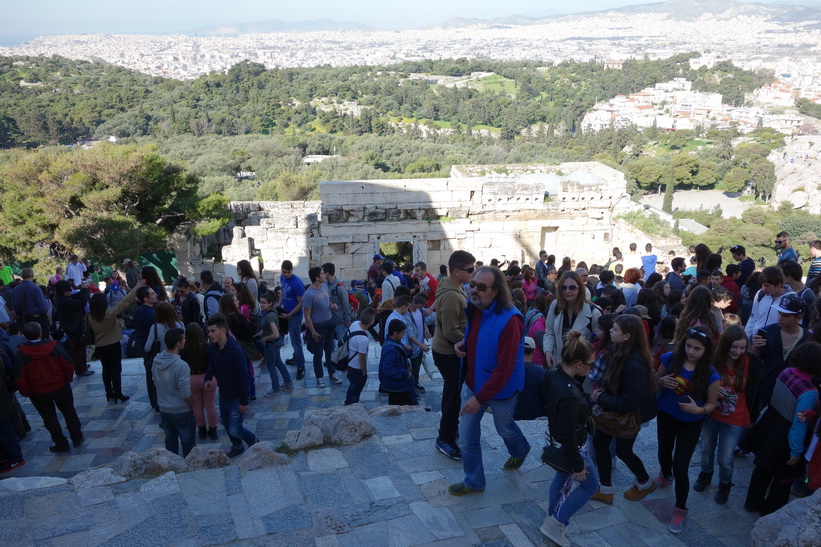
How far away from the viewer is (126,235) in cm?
1861

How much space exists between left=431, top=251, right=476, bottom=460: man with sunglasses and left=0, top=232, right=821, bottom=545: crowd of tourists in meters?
0.01

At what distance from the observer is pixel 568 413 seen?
346 centimetres

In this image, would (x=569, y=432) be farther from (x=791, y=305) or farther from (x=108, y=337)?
(x=108, y=337)

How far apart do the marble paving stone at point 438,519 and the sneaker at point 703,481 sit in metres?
1.99

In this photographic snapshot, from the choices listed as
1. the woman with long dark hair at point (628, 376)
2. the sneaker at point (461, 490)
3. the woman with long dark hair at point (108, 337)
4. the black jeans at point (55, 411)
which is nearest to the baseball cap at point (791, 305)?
the woman with long dark hair at point (628, 376)

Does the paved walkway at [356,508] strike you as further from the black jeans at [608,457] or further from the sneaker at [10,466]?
the sneaker at [10,466]

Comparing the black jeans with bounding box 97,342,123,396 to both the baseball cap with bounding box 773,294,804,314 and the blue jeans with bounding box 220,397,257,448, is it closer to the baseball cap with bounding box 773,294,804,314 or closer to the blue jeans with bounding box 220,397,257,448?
the blue jeans with bounding box 220,397,257,448

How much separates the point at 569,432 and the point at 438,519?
115 centimetres

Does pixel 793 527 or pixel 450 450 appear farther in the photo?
pixel 450 450

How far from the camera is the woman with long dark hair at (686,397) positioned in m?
3.98

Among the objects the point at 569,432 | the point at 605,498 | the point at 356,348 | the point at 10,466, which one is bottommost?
the point at 10,466

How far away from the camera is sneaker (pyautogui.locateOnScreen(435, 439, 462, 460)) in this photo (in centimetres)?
470

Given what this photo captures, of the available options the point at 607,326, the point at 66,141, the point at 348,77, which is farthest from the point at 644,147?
the point at 607,326

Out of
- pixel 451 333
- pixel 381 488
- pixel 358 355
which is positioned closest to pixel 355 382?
pixel 358 355
